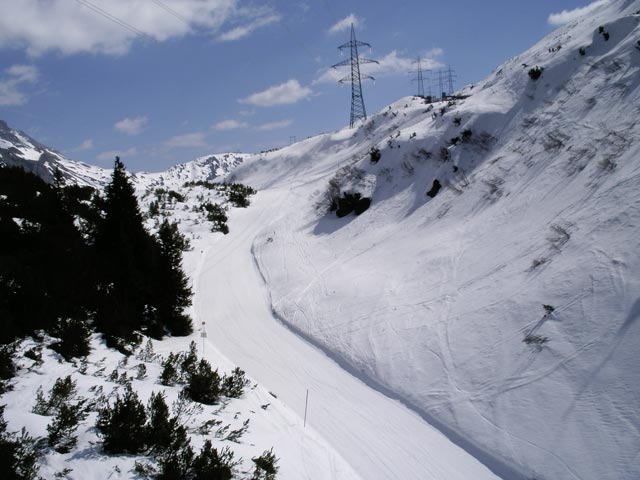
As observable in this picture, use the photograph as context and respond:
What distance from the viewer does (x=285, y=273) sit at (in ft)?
56.7

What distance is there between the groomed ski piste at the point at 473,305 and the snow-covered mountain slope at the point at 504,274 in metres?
0.05

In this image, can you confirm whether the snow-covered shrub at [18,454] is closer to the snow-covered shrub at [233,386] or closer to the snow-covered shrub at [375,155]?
the snow-covered shrub at [233,386]

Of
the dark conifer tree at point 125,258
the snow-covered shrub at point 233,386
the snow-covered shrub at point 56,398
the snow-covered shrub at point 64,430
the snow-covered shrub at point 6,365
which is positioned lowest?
the snow-covered shrub at point 233,386

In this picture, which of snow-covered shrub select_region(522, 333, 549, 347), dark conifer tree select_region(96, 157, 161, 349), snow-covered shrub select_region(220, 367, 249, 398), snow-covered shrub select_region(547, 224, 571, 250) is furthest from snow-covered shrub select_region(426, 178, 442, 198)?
snow-covered shrub select_region(220, 367, 249, 398)

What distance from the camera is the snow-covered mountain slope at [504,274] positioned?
267 inches

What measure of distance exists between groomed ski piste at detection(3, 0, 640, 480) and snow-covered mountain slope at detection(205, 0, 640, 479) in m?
0.05

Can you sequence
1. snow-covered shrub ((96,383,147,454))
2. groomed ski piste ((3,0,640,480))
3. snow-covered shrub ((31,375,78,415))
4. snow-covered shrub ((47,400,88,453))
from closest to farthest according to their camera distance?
snow-covered shrub ((47,400,88,453)) < snow-covered shrub ((96,383,147,454)) < snow-covered shrub ((31,375,78,415)) < groomed ski piste ((3,0,640,480))

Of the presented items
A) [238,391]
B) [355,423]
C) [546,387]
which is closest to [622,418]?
[546,387]

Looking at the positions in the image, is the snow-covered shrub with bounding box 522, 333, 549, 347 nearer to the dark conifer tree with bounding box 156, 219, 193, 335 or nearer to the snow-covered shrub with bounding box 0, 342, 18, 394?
the dark conifer tree with bounding box 156, 219, 193, 335

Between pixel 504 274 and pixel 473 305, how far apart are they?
1.35 m

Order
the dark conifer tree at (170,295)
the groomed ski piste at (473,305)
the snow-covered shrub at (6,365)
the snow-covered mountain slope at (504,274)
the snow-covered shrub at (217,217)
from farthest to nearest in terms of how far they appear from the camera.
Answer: the snow-covered shrub at (217,217) < the dark conifer tree at (170,295) < the snow-covered mountain slope at (504,274) < the groomed ski piste at (473,305) < the snow-covered shrub at (6,365)

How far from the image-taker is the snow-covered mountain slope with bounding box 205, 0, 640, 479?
6777 millimetres

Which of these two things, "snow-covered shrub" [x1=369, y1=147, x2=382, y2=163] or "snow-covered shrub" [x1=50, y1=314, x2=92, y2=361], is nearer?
"snow-covered shrub" [x1=50, y1=314, x2=92, y2=361]

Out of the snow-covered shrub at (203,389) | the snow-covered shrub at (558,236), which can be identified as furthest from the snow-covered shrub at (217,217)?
the snow-covered shrub at (558,236)
